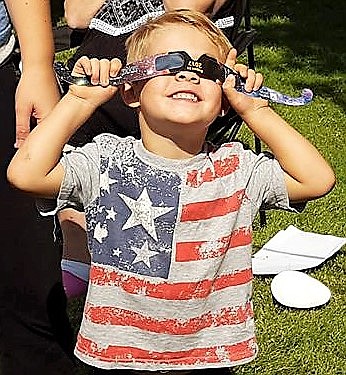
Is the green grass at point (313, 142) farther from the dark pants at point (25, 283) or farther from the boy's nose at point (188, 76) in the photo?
the boy's nose at point (188, 76)

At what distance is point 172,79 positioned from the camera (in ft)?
7.26

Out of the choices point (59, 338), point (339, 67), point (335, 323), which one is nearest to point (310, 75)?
point (339, 67)

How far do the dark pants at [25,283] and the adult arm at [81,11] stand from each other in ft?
2.22

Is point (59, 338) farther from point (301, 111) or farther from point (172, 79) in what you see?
point (301, 111)

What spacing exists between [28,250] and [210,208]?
1.83 ft

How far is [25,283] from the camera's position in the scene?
2564mm

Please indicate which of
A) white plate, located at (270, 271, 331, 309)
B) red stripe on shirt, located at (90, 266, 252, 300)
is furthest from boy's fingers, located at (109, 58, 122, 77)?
white plate, located at (270, 271, 331, 309)

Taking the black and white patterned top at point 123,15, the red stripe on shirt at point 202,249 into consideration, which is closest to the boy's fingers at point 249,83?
the red stripe on shirt at point 202,249

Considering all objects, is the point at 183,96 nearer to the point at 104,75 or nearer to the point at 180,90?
the point at 180,90

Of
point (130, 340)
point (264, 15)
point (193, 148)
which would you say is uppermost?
point (193, 148)

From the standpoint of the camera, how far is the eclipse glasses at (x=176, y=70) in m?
2.19

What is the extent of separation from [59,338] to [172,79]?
2.80 feet

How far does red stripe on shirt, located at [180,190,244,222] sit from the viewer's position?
2289 mm

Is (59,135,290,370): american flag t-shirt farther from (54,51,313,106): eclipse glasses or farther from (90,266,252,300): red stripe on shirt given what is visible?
(54,51,313,106): eclipse glasses
